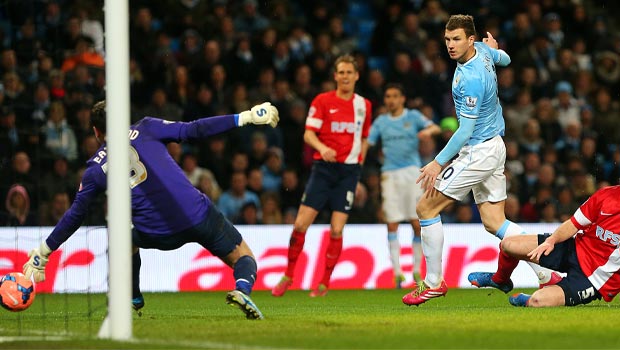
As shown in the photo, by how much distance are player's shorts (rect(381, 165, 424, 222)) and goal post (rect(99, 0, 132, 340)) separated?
730 centimetres

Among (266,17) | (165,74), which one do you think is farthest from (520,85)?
(165,74)

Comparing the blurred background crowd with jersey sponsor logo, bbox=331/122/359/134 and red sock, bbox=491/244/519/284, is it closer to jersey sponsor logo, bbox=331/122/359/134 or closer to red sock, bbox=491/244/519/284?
jersey sponsor logo, bbox=331/122/359/134

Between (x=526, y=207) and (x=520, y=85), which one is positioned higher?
(x=520, y=85)

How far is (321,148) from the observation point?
1215 centimetres

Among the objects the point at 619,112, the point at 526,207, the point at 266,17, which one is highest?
the point at 266,17

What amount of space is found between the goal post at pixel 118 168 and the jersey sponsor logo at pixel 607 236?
12.1 feet

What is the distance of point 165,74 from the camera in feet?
55.2

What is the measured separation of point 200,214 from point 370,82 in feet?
30.1

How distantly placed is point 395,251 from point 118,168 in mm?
7281

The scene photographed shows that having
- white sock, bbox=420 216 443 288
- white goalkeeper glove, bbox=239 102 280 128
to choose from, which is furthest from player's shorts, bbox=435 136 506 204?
white goalkeeper glove, bbox=239 102 280 128

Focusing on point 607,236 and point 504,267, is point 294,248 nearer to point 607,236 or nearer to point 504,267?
point 504,267

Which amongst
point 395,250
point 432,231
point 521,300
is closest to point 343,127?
point 395,250

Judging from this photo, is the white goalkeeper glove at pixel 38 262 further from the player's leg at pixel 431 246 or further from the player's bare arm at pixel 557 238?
the player's bare arm at pixel 557 238

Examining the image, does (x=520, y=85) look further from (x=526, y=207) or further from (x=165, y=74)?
(x=165, y=74)
